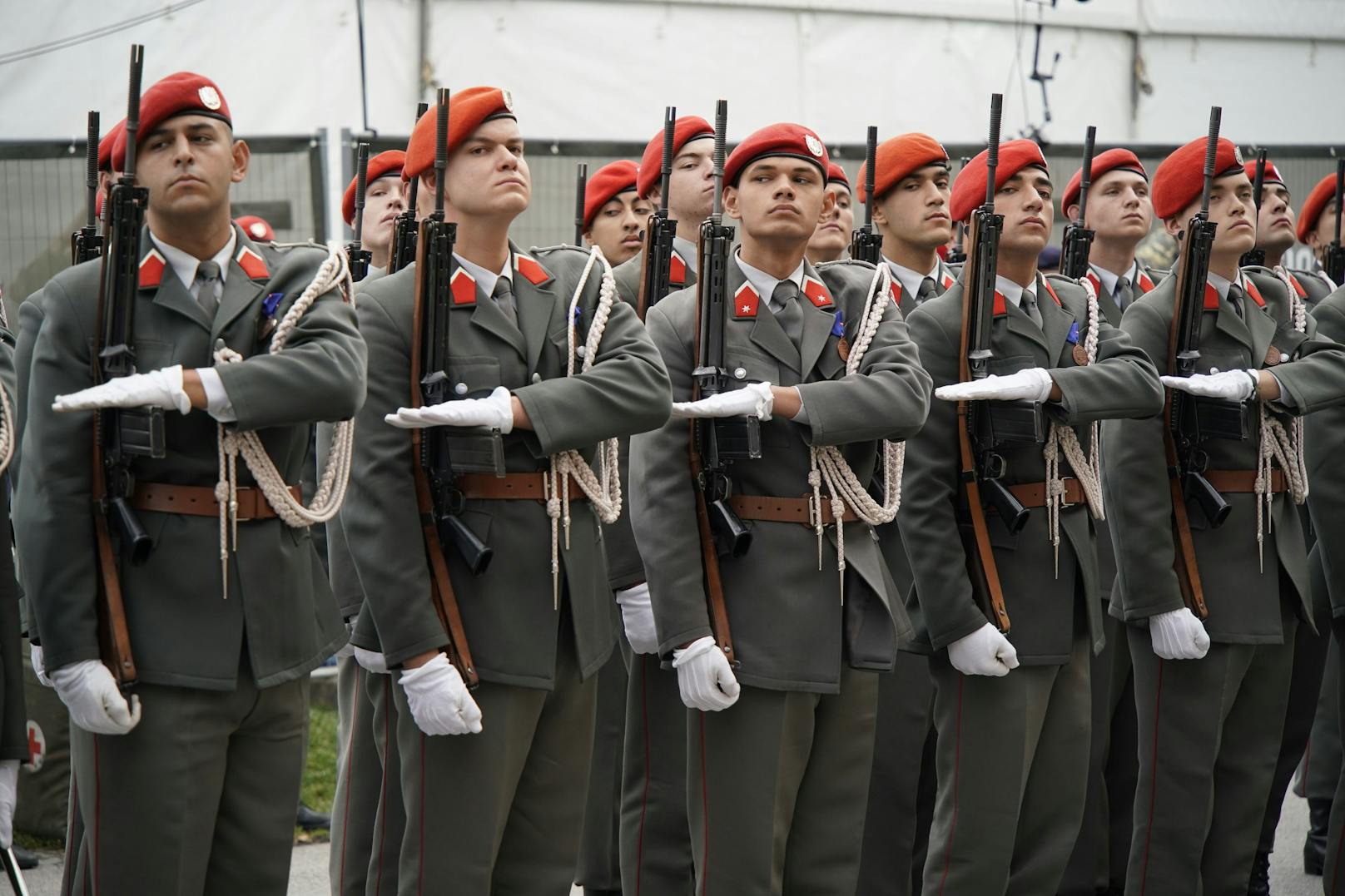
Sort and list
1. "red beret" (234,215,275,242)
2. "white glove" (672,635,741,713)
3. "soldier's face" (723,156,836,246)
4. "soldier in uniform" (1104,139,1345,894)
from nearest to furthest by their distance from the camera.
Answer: "white glove" (672,635,741,713) < "soldier's face" (723,156,836,246) < "soldier in uniform" (1104,139,1345,894) < "red beret" (234,215,275,242)

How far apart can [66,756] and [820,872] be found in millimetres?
3350

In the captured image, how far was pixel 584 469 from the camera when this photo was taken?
3.91 meters

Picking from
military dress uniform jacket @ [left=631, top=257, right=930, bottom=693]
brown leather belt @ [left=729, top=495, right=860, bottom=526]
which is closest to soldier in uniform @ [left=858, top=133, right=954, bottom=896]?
military dress uniform jacket @ [left=631, top=257, right=930, bottom=693]

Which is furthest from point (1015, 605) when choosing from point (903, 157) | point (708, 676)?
point (903, 157)

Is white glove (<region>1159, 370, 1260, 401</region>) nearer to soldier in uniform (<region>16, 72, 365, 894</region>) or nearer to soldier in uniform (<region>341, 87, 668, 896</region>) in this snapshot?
soldier in uniform (<region>341, 87, 668, 896</region>)

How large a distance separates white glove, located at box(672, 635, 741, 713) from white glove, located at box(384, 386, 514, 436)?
2.31ft

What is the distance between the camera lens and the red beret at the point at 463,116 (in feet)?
13.0

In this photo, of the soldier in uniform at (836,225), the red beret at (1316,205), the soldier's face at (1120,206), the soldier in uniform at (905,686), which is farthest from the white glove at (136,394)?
the red beret at (1316,205)

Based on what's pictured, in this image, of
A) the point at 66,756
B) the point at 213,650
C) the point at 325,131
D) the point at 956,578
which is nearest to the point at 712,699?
the point at 956,578

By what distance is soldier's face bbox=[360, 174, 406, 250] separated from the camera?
19.6 feet

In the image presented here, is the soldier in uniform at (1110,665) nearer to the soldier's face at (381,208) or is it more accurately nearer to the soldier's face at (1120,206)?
the soldier's face at (1120,206)

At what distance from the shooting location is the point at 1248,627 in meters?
4.83

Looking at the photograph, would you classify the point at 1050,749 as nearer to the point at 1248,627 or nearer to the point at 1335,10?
the point at 1248,627

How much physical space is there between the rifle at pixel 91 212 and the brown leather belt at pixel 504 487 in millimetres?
1024
